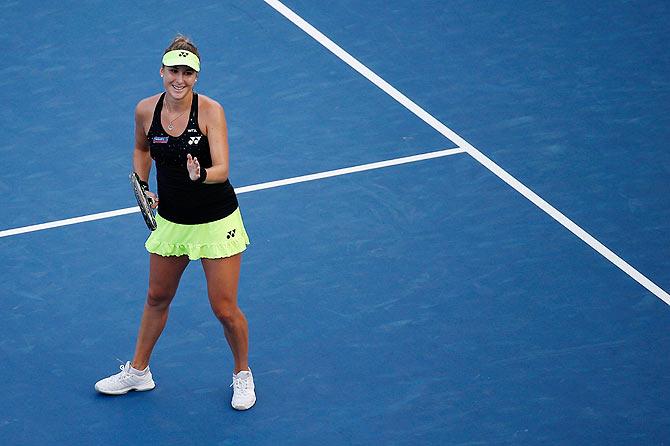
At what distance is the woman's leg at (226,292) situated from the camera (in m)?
7.42

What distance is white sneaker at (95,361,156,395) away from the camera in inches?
311

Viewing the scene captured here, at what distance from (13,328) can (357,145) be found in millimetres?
3431

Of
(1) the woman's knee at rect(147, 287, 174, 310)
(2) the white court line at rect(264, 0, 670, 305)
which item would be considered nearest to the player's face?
(1) the woman's knee at rect(147, 287, 174, 310)

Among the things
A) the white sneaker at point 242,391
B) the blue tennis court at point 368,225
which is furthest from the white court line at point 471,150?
the white sneaker at point 242,391

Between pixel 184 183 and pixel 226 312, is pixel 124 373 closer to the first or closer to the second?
pixel 226 312

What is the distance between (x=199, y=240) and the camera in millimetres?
7371

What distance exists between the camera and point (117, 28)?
12.3m

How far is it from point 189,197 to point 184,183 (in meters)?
0.09

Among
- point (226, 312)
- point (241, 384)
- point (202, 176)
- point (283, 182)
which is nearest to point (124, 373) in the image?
point (241, 384)

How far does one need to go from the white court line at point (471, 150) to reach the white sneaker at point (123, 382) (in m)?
3.47

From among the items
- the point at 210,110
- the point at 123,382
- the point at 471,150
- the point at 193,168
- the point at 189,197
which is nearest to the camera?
the point at 193,168

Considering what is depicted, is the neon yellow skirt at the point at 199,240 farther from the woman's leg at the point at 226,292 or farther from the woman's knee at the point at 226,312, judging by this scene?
the woman's knee at the point at 226,312

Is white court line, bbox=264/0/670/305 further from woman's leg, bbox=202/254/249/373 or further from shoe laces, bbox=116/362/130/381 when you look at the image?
shoe laces, bbox=116/362/130/381

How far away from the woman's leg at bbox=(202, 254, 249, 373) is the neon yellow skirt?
0.06m
